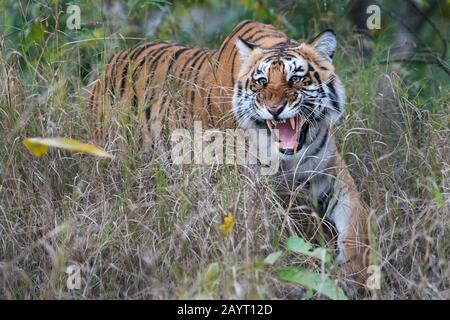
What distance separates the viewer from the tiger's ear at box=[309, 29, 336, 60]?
14.9 ft

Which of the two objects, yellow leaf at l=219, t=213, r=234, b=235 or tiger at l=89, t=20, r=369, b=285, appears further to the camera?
tiger at l=89, t=20, r=369, b=285

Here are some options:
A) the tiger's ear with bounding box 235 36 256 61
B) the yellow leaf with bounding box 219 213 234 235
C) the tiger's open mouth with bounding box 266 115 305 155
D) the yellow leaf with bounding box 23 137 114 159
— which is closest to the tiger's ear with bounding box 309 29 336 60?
the tiger's ear with bounding box 235 36 256 61

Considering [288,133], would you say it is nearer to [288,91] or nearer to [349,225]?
[288,91]

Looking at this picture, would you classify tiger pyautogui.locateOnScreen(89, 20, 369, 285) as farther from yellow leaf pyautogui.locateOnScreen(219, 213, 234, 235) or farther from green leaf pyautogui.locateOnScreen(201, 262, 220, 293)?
green leaf pyautogui.locateOnScreen(201, 262, 220, 293)

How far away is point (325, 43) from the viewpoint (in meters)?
4.59

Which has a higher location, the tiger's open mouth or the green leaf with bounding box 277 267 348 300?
the tiger's open mouth

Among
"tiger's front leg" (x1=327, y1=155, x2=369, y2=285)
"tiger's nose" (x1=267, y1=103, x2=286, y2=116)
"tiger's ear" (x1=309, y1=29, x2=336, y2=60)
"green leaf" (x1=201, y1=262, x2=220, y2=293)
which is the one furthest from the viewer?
"tiger's ear" (x1=309, y1=29, x2=336, y2=60)

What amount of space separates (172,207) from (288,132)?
0.75 metres

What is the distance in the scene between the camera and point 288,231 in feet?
13.7


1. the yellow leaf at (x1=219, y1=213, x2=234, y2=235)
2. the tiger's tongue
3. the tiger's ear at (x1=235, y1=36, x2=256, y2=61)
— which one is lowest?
the yellow leaf at (x1=219, y1=213, x2=234, y2=235)

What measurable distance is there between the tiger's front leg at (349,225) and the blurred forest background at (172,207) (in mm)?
97
